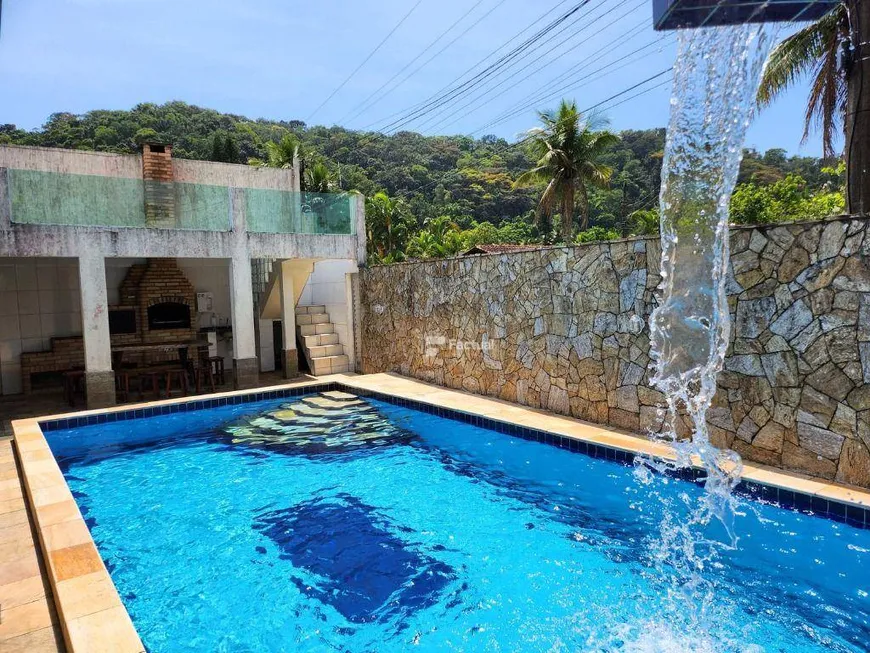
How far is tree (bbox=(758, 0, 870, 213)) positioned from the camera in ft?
24.7

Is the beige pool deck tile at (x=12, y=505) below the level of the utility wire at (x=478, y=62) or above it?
below

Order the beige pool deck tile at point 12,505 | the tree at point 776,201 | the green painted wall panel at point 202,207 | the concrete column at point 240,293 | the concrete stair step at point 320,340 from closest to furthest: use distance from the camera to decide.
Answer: the beige pool deck tile at point 12,505
the green painted wall panel at point 202,207
the concrete column at point 240,293
the concrete stair step at point 320,340
the tree at point 776,201

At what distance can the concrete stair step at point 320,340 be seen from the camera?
14.6m

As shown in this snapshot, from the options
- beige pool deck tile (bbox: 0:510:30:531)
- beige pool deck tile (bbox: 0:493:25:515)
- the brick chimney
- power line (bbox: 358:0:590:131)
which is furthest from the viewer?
the brick chimney

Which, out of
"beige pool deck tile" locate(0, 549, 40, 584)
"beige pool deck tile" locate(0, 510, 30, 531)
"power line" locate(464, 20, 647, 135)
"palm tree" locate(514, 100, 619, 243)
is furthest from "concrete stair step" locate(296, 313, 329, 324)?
"palm tree" locate(514, 100, 619, 243)

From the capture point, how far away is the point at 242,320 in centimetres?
1213

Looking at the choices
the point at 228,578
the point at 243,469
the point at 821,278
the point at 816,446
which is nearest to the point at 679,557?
the point at 816,446

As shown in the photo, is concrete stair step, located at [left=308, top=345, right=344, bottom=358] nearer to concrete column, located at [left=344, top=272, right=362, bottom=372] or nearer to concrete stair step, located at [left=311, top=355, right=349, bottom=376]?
concrete stair step, located at [left=311, top=355, right=349, bottom=376]

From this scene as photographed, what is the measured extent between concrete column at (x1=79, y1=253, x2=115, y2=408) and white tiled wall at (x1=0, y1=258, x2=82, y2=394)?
3738 mm

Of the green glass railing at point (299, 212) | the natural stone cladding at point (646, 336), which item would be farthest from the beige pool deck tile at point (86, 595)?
the green glass railing at point (299, 212)

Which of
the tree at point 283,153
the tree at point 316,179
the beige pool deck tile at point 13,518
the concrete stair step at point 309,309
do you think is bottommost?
the beige pool deck tile at point 13,518

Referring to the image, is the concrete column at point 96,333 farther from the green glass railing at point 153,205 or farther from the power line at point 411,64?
the power line at point 411,64

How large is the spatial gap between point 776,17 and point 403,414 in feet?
27.0

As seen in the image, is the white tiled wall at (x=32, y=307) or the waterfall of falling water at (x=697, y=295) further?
the white tiled wall at (x=32, y=307)
